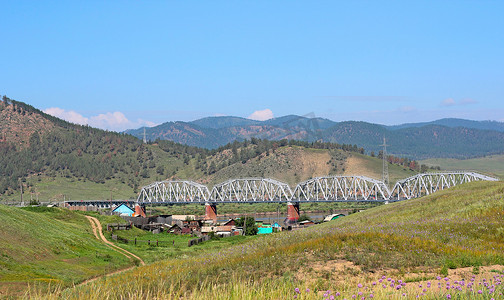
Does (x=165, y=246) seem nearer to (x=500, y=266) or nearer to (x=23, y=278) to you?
(x=23, y=278)

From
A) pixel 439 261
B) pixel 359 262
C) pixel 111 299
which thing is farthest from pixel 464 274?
pixel 111 299

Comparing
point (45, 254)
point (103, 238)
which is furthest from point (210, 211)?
point (45, 254)

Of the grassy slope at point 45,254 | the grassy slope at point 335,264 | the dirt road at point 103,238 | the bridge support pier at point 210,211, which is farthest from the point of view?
the bridge support pier at point 210,211

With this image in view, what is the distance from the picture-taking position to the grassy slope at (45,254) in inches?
1422

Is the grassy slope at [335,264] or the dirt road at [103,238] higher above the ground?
the grassy slope at [335,264]

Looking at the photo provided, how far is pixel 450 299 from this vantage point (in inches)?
523

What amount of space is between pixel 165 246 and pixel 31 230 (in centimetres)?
2109

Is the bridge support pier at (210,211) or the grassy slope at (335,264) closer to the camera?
the grassy slope at (335,264)

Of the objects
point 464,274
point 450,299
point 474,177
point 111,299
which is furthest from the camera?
point 474,177

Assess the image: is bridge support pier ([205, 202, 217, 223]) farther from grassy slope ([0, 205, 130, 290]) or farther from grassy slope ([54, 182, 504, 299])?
grassy slope ([54, 182, 504, 299])

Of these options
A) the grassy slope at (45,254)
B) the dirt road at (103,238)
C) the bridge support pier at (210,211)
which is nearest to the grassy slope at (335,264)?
the grassy slope at (45,254)

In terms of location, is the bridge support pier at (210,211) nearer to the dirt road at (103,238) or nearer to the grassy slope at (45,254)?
the dirt road at (103,238)

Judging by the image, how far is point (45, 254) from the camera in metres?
44.5

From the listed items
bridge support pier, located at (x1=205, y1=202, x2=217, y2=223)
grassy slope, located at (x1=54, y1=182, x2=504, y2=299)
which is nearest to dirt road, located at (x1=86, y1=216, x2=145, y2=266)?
grassy slope, located at (x1=54, y1=182, x2=504, y2=299)
